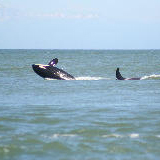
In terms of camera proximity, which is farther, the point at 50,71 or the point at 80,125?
the point at 50,71

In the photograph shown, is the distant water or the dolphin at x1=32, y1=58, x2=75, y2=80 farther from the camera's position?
the dolphin at x1=32, y1=58, x2=75, y2=80

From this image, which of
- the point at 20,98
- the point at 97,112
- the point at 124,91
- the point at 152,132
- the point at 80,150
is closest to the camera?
the point at 80,150

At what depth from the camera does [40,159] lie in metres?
11.2

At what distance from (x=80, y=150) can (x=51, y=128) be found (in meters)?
2.59

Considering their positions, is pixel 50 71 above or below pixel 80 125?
above

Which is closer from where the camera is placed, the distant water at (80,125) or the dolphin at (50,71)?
the distant water at (80,125)

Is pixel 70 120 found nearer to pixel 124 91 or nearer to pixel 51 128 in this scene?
pixel 51 128

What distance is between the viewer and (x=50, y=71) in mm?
29969

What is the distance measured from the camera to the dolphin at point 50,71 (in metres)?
29.5

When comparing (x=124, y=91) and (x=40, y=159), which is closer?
(x=40, y=159)

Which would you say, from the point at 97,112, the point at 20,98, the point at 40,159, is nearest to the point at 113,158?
the point at 40,159

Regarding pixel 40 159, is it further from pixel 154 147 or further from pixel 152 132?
pixel 152 132

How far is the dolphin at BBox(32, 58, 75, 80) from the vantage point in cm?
2955

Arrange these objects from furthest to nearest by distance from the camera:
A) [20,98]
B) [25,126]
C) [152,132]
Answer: [20,98] → [25,126] → [152,132]
